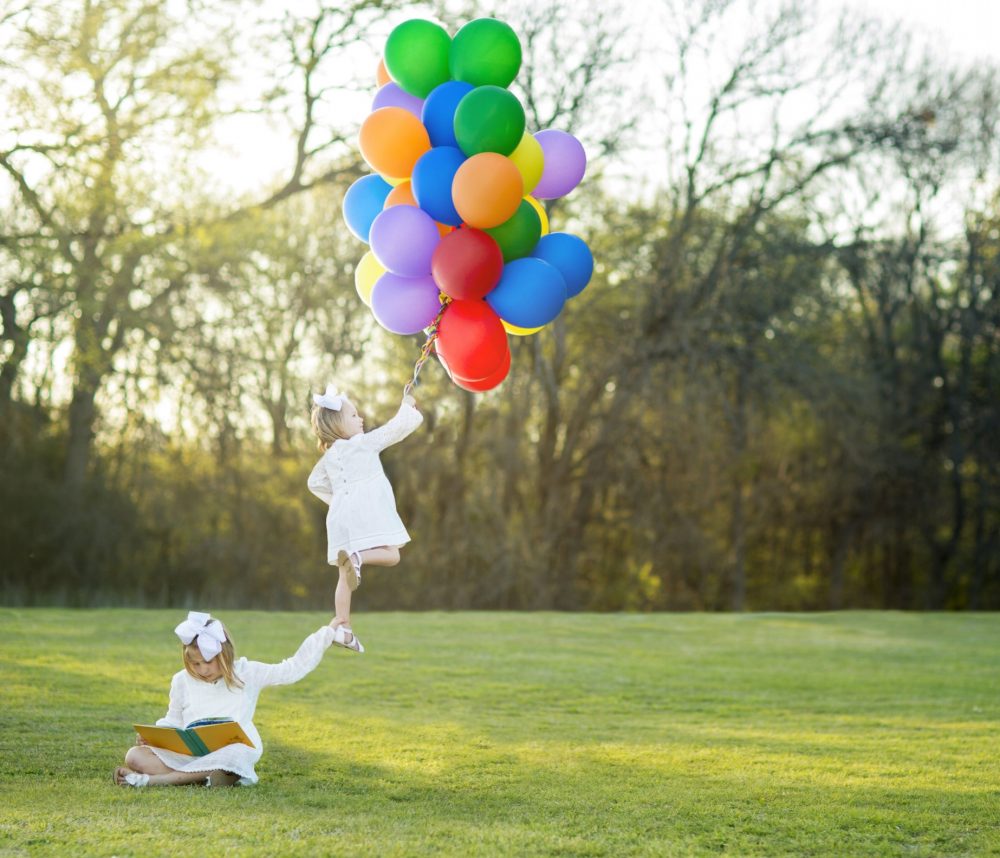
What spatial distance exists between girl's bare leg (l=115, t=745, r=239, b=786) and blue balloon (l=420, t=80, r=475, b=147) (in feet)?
8.81

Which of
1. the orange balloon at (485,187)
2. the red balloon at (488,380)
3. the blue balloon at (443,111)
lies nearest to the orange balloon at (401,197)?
the blue balloon at (443,111)

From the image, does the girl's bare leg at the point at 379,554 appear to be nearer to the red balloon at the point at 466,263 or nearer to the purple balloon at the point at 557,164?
the red balloon at the point at 466,263

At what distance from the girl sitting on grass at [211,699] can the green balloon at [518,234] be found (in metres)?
1.70

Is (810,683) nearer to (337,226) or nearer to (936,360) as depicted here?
(337,226)

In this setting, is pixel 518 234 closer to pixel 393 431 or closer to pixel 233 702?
pixel 393 431

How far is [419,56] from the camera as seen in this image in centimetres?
522

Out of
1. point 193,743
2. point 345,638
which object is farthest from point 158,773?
point 345,638

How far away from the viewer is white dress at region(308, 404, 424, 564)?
15.6 ft

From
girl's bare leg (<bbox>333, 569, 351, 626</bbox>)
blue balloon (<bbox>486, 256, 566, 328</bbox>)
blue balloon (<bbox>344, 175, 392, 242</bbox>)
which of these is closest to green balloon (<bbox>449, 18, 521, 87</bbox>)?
blue balloon (<bbox>344, 175, 392, 242</bbox>)

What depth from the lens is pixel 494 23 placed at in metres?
5.20

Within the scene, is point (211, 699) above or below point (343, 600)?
below

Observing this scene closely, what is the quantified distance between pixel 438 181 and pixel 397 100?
0.59 meters

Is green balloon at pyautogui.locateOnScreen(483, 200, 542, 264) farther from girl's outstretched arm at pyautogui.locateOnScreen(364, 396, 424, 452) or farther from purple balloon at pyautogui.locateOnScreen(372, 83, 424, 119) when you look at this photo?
girl's outstretched arm at pyautogui.locateOnScreen(364, 396, 424, 452)

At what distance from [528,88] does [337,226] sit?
3.17m
